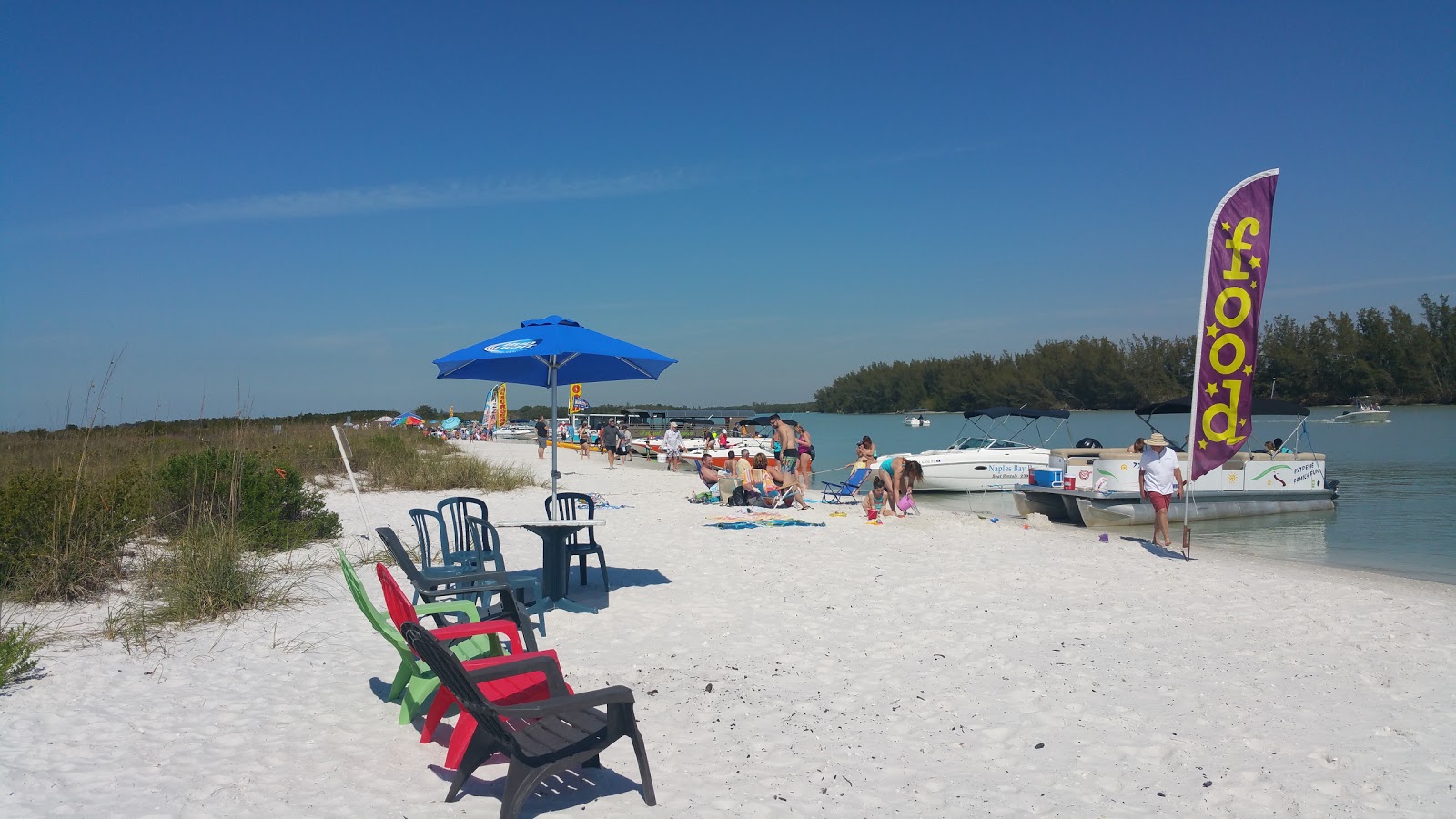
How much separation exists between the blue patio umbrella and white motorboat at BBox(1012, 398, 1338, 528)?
9.88 m

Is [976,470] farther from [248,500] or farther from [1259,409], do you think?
[248,500]

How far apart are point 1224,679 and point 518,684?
403cm

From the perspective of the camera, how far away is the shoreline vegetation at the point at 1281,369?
76.2 metres

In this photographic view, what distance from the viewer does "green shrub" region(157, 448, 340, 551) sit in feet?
29.0

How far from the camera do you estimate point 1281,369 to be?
81.2 m

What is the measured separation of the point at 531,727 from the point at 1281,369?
9305cm

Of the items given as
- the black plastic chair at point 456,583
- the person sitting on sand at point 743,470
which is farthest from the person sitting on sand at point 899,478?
the black plastic chair at point 456,583

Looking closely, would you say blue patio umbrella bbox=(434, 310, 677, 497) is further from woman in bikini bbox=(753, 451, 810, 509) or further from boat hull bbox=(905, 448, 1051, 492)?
boat hull bbox=(905, 448, 1051, 492)

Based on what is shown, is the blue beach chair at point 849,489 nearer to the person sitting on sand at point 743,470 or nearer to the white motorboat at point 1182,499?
the person sitting on sand at point 743,470

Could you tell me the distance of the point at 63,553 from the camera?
6660 millimetres

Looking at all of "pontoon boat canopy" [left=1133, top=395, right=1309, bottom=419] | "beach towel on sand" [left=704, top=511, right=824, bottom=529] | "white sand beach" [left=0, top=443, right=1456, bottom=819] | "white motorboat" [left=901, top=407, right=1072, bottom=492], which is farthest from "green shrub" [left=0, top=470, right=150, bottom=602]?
"white motorboat" [left=901, top=407, right=1072, bottom=492]

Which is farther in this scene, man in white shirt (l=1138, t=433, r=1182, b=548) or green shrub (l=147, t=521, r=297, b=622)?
man in white shirt (l=1138, t=433, r=1182, b=548)

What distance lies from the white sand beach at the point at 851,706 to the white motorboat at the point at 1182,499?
745 cm

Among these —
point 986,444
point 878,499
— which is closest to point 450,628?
point 878,499
